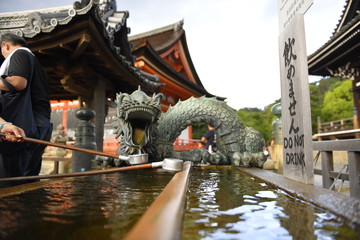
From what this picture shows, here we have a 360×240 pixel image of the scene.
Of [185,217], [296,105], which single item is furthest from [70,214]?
[296,105]

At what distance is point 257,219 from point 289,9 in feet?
7.26

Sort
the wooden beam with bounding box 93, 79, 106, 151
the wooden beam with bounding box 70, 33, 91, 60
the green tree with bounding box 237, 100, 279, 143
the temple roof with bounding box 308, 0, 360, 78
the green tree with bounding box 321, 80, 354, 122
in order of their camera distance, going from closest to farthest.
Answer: the wooden beam with bounding box 70, 33, 91, 60 → the wooden beam with bounding box 93, 79, 106, 151 → the temple roof with bounding box 308, 0, 360, 78 → the green tree with bounding box 321, 80, 354, 122 → the green tree with bounding box 237, 100, 279, 143

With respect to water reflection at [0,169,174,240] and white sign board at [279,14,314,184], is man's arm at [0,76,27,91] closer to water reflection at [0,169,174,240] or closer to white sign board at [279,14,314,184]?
water reflection at [0,169,174,240]

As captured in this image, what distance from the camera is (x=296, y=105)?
7.27 feet

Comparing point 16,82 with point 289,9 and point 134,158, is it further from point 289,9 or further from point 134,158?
point 289,9

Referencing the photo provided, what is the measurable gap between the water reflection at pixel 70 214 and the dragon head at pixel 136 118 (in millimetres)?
1689

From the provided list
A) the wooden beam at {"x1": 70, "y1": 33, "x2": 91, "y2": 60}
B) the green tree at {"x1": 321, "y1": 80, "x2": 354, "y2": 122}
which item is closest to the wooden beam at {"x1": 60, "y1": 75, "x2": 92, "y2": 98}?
the wooden beam at {"x1": 70, "y1": 33, "x2": 91, "y2": 60}

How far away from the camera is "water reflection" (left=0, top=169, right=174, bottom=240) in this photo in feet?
2.50

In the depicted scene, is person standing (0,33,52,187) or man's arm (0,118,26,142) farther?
person standing (0,33,52,187)

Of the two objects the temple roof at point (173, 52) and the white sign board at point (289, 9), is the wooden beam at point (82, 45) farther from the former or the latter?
the temple roof at point (173, 52)

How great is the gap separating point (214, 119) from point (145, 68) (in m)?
6.32

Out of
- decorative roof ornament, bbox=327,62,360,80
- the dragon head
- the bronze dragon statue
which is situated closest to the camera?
the dragon head

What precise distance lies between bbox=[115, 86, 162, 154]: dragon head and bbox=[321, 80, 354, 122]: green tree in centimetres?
2386

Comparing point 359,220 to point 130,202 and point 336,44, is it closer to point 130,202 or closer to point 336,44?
point 130,202
